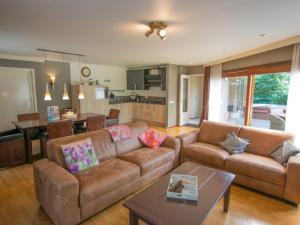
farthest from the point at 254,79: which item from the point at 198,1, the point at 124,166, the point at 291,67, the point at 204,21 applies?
the point at 124,166

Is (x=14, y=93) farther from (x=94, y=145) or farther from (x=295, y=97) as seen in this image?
(x=295, y=97)

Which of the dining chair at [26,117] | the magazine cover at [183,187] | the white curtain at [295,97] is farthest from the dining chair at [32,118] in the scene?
the white curtain at [295,97]

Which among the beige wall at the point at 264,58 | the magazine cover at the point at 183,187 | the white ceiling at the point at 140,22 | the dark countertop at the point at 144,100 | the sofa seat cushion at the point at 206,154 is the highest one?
the white ceiling at the point at 140,22

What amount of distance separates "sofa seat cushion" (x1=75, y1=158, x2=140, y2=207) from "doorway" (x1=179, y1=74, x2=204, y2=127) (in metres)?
4.85

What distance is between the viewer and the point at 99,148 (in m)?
2.74

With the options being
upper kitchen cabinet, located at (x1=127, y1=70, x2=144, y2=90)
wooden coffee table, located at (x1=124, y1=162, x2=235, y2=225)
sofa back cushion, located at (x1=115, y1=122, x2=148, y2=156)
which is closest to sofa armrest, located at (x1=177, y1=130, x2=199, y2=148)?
sofa back cushion, located at (x1=115, y1=122, x2=148, y2=156)

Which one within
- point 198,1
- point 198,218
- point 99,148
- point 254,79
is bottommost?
point 198,218

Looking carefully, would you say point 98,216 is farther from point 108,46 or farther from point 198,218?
point 108,46

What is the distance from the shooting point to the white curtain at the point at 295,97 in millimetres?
3521

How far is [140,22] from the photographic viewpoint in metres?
2.48

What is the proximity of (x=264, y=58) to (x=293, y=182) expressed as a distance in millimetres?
3123

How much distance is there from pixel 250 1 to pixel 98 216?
2.93 m

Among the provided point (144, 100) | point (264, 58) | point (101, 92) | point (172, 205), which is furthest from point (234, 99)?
point (172, 205)

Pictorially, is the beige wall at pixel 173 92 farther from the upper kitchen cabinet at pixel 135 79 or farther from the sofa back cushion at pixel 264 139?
the sofa back cushion at pixel 264 139
